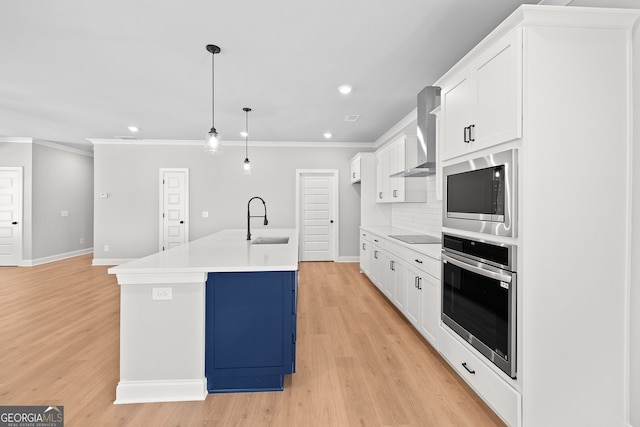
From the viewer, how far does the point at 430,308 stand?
261 cm

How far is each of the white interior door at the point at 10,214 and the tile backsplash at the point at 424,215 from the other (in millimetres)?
7514

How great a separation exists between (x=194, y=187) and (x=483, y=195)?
→ 5.99 metres

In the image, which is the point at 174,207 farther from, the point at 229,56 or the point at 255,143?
the point at 229,56

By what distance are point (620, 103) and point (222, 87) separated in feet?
11.6

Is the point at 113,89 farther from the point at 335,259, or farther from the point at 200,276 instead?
the point at 335,259

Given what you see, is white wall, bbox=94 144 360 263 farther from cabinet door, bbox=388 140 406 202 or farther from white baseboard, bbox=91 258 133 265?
cabinet door, bbox=388 140 406 202

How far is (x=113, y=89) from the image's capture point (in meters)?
3.76

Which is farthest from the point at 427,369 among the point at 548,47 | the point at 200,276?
the point at 548,47

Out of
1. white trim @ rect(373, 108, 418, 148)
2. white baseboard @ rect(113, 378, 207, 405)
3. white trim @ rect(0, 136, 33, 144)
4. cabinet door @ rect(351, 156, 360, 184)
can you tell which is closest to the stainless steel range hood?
white trim @ rect(373, 108, 418, 148)

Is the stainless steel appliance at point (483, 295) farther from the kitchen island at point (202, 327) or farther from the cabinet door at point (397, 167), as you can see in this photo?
the cabinet door at point (397, 167)

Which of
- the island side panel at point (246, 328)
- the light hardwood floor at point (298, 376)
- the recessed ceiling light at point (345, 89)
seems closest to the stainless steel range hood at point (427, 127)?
the recessed ceiling light at point (345, 89)

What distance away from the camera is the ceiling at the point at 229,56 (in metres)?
2.25

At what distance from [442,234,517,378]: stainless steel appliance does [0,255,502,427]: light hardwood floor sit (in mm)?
455

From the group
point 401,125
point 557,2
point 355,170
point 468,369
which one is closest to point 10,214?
point 355,170
